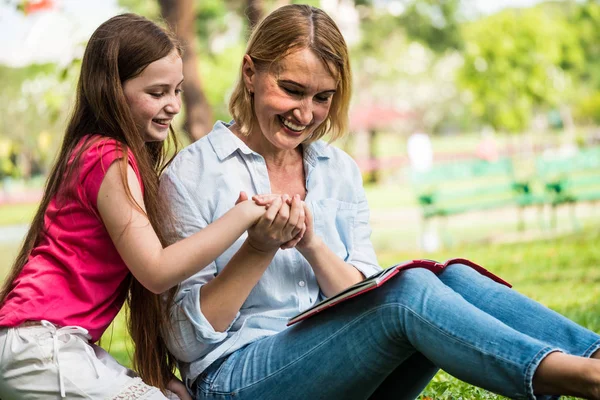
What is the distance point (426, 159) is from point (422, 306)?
2963cm

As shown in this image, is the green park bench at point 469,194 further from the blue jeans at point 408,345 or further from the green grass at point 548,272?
the blue jeans at point 408,345

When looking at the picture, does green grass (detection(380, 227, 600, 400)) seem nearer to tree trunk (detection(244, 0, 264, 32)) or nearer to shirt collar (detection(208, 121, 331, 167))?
shirt collar (detection(208, 121, 331, 167))

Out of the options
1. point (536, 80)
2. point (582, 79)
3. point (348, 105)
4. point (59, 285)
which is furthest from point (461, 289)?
point (582, 79)

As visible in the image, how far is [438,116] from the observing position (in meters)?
69.9

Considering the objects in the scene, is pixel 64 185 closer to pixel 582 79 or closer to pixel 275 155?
pixel 275 155

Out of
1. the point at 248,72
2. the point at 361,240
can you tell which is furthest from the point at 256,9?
the point at 361,240

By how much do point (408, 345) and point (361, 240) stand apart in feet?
2.41

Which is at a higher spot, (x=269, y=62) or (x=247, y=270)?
(x=269, y=62)

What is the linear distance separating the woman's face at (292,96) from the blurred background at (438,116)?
57 centimetres

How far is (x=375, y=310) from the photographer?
7.93ft

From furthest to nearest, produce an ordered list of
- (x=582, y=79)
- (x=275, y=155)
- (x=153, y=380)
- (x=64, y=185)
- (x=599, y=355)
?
(x=582, y=79) < (x=275, y=155) < (x=153, y=380) < (x=64, y=185) < (x=599, y=355)

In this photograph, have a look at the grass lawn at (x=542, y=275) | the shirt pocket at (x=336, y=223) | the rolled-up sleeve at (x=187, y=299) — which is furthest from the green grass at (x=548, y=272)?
the rolled-up sleeve at (x=187, y=299)

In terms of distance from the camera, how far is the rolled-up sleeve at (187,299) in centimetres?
263

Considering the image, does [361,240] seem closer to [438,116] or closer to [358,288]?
[358,288]
